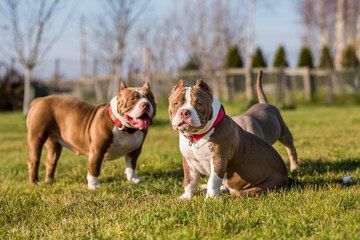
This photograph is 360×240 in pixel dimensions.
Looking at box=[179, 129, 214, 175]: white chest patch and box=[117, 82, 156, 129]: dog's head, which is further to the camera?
box=[117, 82, 156, 129]: dog's head

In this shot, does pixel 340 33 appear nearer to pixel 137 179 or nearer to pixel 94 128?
pixel 137 179

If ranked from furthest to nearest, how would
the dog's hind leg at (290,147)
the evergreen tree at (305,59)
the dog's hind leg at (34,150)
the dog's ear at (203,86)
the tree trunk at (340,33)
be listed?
the tree trunk at (340,33) → the evergreen tree at (305,59) → the dog's hind leg at (34,150) → the dog's hind leg at (290,147) → the dog's ear at (203,86)

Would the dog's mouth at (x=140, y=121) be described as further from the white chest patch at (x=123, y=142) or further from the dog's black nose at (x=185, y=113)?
the dog's black nose at (x=185, y=113)

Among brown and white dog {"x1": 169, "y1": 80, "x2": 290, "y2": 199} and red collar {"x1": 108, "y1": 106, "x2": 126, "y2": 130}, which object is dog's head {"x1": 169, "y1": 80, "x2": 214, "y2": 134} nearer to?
brown and white dog {"x1": 169, "y1": 80, "x2": 290, "y2": 199}

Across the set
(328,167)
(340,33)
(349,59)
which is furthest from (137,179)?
(340,33)

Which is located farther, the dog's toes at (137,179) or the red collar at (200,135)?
the dog's toes at (137,179)

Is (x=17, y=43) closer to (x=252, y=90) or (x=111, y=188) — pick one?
(x=252, y=90)

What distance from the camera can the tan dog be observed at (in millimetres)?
4242

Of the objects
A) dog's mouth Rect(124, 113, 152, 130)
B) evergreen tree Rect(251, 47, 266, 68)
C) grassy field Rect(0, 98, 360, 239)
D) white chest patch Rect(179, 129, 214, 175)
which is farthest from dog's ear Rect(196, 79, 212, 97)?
evergreen tree Rect(251, 47, 266, 68)

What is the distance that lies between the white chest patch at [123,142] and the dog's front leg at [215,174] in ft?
4.64

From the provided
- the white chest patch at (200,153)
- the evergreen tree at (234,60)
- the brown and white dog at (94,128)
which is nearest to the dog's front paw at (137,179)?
the brown and white dog at (94,128)

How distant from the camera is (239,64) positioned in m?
24.5

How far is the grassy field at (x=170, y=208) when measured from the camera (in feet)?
8.39

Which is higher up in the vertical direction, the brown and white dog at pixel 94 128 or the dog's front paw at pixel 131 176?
the brown and white dog at pixel 94 128
